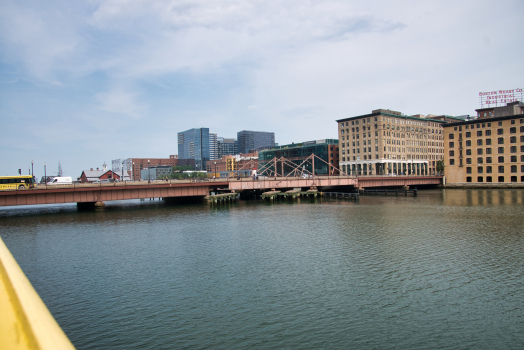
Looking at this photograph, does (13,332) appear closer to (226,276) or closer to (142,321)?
(142,321)

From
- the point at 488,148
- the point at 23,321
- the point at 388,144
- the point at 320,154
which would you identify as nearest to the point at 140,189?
the point at 23,321

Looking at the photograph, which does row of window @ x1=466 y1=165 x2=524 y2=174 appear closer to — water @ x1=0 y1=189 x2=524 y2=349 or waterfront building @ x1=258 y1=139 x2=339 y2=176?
waterfront building @ x1=258 y1=139 x2=339 y2=176

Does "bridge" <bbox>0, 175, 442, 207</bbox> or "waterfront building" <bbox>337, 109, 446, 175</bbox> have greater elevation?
"waterfront building" <bbox>337, 109, 446, 175</bbox>

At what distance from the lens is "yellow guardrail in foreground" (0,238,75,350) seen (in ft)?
6.55

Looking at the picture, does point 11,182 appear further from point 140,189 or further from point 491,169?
point 491,169

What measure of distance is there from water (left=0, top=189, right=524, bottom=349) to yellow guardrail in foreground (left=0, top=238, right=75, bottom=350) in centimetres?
1611

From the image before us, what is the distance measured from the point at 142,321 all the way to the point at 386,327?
1333cm

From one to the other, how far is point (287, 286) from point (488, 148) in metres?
120

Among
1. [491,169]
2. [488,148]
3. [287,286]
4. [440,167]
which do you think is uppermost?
[488,148]

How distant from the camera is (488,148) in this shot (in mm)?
116438

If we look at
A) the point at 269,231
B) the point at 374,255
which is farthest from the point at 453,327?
the point at 269,231

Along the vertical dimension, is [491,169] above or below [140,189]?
above

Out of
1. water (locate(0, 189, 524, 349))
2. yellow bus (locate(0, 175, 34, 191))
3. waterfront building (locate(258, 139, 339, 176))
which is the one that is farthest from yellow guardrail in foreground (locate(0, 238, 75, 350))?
waterfront building (locate(258, 139, 339, 176))

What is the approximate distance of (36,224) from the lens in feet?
188
